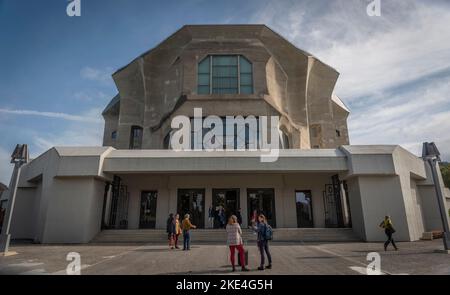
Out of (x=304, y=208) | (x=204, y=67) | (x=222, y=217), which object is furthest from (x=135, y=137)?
(x=304, y=208)

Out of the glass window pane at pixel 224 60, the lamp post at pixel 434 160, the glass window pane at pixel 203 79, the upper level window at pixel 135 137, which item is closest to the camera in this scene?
the lamp post at pixel 434 160

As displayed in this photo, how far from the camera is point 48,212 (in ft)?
47.8

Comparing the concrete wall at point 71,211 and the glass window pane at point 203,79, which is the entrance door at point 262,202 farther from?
the glass window pane at point 203,79

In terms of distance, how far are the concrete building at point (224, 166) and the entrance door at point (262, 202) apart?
0.23ft

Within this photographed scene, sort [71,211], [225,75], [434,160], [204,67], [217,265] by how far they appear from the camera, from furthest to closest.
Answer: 1. [204,67]
2. [225,75]
3. [71,211]
4. [434,160]
5. [217,265]

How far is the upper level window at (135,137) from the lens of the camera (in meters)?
28.7

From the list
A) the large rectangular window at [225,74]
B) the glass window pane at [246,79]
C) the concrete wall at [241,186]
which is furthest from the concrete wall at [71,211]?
the glass window pane at [246,79]

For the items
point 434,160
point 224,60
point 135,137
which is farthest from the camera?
point 135,137

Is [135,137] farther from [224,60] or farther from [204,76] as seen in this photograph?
[224,60]

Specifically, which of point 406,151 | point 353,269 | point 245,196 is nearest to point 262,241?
point 353,269

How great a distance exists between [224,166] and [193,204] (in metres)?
4.76

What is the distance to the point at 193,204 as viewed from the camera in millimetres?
18938

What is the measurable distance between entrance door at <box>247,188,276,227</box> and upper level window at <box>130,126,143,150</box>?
14.8 metres
